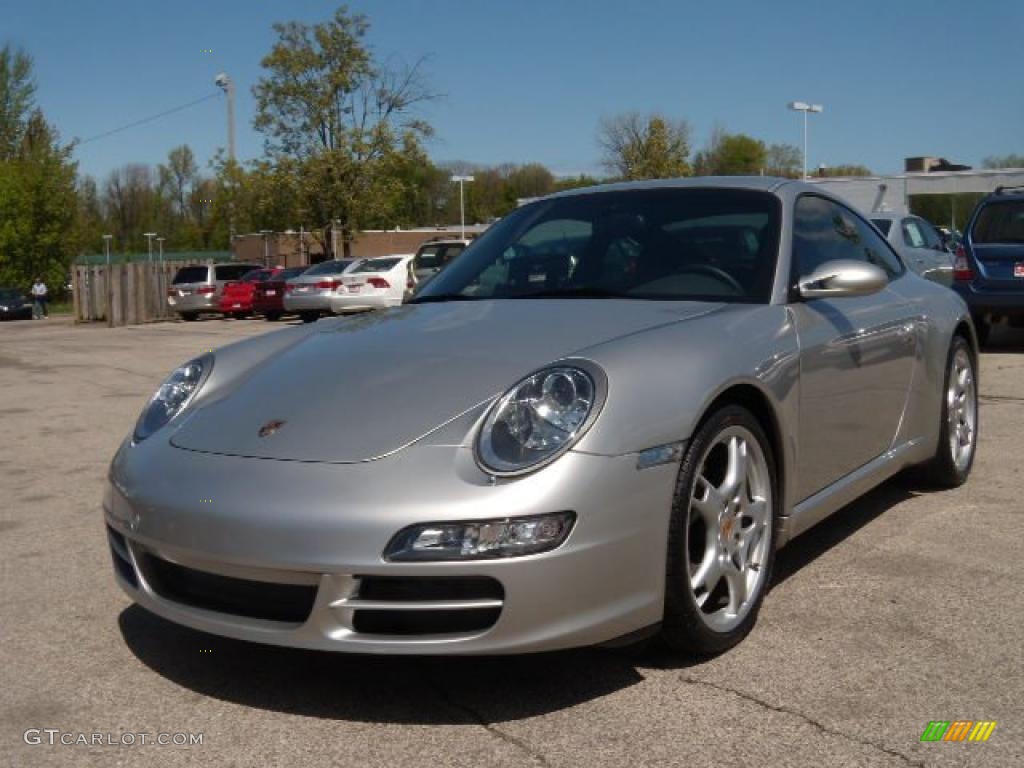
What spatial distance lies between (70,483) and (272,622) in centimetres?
385

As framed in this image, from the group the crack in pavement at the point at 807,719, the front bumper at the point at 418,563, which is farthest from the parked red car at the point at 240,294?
the crack in pavement at the point at 807,719

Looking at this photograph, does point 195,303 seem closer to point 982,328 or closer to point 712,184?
point 982,328

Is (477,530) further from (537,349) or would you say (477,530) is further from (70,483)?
(70,483)

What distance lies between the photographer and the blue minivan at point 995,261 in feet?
37.4

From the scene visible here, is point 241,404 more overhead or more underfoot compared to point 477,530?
more overhead

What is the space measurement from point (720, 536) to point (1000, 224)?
9.82 metres

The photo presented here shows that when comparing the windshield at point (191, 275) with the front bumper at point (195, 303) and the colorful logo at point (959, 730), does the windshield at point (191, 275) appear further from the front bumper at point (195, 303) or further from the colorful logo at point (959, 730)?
the colorful logo at point (959, 730)

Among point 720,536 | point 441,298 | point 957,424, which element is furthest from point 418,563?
point 957,424

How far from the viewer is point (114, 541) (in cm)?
334

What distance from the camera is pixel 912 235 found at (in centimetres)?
1483

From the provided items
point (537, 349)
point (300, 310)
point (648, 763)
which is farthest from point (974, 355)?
point (300, 310)

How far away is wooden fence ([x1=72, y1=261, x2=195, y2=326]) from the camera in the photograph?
3088 centimetres

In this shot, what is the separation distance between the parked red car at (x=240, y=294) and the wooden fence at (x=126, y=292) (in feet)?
10.00

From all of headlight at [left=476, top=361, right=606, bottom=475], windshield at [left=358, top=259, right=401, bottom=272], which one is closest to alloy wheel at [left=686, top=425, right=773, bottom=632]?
headlight at [left=476, top=361, right=606, bottom=475]
